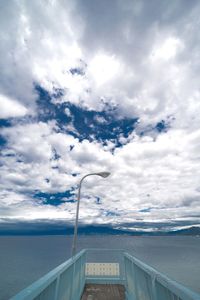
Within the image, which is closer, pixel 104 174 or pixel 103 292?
pixel 103 292

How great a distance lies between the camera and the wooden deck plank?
701cm

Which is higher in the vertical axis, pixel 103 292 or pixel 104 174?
pixel 104 174

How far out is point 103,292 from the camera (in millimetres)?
7562

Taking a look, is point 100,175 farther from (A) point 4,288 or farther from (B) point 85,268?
(A) point 4,288

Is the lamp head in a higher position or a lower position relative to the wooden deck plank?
higher

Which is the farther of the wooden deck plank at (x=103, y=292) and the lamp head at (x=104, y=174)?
the lamp head at (x=104, y=174)

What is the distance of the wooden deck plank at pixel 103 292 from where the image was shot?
7012 mm

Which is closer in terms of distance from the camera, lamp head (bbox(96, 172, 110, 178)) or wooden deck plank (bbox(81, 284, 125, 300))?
wooden deck plank (bbox(81, 284, 125, 300))

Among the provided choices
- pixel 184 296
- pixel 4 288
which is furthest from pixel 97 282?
pixel 4 288

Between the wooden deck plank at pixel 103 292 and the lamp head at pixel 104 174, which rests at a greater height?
the lamp head at pixel 104 174

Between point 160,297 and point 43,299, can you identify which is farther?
point 160,297

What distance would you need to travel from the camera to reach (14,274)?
57969 mm

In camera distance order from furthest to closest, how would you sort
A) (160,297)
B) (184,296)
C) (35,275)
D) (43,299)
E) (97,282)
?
(35,275) < (97,282) < (160,297) < (43,299) < (184,296)

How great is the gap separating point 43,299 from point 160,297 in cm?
185
